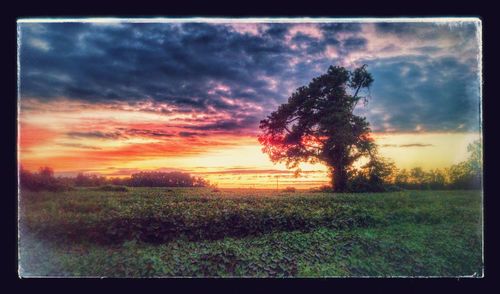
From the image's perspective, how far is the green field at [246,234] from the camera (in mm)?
8320

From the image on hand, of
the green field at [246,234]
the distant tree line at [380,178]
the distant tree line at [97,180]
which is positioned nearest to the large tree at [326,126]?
the distant tree line at [380,178]

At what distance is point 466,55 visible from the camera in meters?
8.69

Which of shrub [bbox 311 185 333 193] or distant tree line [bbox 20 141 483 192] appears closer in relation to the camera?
distant tree line [bbox 20 141 483 192]

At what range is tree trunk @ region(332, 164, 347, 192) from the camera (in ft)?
29.3

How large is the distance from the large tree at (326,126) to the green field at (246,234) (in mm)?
735

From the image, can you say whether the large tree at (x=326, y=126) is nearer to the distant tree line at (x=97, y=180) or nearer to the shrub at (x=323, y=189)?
the shrub at (x=323, y=189)

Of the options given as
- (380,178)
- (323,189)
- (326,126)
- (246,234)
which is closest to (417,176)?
(380,178)

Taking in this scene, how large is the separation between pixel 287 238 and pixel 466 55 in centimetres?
466

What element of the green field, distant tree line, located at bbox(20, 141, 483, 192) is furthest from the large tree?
the green field

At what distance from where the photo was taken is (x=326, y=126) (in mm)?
8992

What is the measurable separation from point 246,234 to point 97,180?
2.90 metres

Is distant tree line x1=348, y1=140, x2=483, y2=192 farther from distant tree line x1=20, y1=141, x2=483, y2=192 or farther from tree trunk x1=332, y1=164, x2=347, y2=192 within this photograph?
tree trunk x1=332, y1=164, x2=347, y2=192

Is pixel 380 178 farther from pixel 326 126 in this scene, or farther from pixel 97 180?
pixel 97 180

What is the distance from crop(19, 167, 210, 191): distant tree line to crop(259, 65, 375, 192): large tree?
159cm
